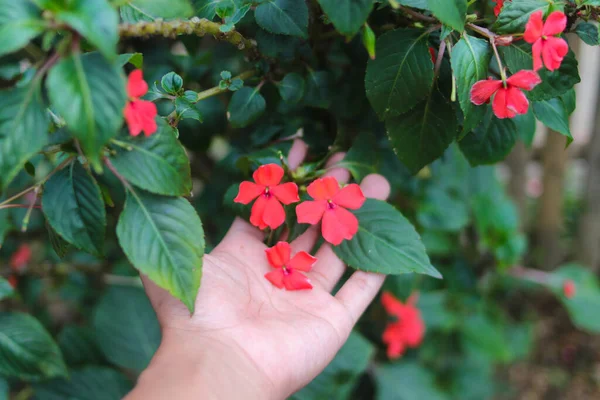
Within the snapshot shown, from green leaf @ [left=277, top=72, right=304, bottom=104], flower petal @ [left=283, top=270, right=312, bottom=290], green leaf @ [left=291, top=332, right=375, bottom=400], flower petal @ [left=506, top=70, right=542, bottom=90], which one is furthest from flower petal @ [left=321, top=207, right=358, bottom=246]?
green leaf @ [left=291, top=332, right=375, bottom=400]

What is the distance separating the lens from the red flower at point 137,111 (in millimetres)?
651

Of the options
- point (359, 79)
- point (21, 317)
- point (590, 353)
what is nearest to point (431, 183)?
point (359, 79)

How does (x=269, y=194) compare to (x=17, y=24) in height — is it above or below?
below

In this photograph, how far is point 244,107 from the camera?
3.05 feet

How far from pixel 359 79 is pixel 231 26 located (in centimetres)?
33

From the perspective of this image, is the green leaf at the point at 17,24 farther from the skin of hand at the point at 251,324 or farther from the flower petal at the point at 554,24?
the flower petal at the point at 554,24

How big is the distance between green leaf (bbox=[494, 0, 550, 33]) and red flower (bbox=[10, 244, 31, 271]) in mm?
1426

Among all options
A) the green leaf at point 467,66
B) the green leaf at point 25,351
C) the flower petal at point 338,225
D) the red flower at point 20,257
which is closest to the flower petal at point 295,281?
the flower petal at point 338,225

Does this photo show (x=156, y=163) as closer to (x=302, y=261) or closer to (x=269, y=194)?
(x=269, y=194)

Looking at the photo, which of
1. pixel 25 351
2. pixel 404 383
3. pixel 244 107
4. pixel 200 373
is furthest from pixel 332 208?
pixel 404 383

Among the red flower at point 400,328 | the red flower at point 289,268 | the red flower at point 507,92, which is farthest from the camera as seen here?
the red flower at point 400,328

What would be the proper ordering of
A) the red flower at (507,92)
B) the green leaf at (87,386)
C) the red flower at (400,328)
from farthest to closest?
the red flower at (400,328) < the green leaf at (87,386) < the red flower at (507,92)

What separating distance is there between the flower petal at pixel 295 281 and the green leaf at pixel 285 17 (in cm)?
45

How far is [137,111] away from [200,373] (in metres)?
0.42
